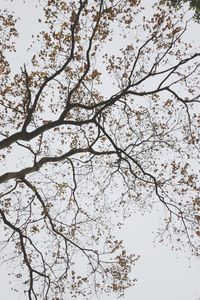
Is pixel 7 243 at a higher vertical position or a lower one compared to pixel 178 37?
lower

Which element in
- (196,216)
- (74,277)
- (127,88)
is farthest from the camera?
(74,277)

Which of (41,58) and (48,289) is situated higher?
(41,58)

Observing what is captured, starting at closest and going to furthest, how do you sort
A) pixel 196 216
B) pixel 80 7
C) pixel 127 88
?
pixel 80 7, pixel 127 88, pixel 196 216

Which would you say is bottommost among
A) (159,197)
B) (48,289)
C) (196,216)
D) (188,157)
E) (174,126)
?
(48,289)

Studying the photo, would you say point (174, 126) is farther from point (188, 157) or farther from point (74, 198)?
point (74, 198)

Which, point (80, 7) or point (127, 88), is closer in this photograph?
point (80, 7)

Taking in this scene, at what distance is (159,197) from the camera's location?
37.2 feet

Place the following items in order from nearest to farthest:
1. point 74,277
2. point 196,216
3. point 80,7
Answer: point 80,7, point 196,216, point 74,277

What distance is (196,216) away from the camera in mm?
11141

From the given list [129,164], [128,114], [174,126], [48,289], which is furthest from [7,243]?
[174,126]

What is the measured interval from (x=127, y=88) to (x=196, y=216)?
15.3 ft

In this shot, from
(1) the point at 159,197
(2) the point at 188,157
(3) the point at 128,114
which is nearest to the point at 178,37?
(3) the point at 128,114

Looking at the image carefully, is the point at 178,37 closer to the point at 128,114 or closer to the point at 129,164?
the point at 128,114

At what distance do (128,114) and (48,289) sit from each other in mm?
6348
